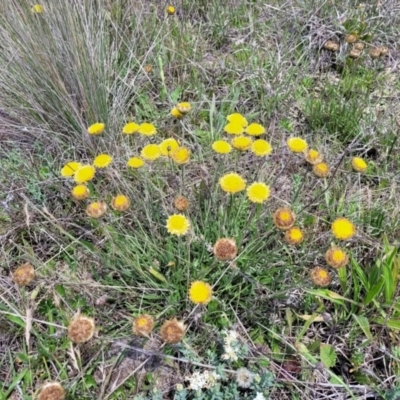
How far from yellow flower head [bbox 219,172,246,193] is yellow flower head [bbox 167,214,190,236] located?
5.4 inches

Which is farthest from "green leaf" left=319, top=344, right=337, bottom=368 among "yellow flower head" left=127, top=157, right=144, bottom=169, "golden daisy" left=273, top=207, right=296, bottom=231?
"yellow flower head" left=127, top=157, right=144, bottom=169

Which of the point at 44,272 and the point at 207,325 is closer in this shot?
the point at 207,325

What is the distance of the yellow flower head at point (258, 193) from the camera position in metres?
1.10

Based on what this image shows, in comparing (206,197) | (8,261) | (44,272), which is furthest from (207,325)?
(8,261)

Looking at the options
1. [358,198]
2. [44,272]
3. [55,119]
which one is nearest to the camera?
[44,272]

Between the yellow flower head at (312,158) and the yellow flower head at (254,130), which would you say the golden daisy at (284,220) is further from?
the yellow flower head at (254,130)

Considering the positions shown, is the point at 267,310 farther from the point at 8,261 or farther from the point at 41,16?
the point at 41,16

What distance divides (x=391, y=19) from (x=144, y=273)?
1.85 metres

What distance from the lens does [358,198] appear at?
144 centimetres

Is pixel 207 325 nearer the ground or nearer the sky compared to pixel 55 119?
nearer the ground

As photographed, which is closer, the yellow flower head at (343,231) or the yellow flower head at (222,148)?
the yellow flower head at (343,231)

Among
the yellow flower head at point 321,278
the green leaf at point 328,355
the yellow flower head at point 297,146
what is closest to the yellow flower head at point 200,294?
the yellow flower head at point 321,278

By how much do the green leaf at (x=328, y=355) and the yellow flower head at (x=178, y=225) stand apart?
49cm

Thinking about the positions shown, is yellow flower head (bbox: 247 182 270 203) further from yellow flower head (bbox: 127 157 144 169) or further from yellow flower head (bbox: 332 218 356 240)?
yellow flower head (bbox: 127 157 144 169)
